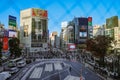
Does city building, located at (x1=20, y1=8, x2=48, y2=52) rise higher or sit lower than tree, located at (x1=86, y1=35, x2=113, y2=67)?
higher

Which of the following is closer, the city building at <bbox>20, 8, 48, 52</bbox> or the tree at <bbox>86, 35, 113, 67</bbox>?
the tree at <bbox>86, 35, 113, 67</bbox>

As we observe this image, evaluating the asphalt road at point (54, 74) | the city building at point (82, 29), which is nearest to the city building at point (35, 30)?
the city building at point (82, 29)

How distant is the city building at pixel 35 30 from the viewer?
10150 centimetres

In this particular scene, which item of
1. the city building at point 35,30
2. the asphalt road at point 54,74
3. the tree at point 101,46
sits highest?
the city building at point 35,30

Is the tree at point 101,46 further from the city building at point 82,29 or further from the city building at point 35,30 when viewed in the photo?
the city building at point 82,29

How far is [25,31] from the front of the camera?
106500 mm

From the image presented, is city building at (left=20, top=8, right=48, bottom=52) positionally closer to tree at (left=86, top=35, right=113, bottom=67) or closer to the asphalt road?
the asphalt road

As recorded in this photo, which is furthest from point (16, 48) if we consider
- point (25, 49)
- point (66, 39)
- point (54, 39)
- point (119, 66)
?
point (54, 39)

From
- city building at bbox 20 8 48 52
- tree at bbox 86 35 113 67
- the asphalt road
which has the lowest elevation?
the asphalt road

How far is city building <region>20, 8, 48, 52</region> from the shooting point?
101500 millimetres

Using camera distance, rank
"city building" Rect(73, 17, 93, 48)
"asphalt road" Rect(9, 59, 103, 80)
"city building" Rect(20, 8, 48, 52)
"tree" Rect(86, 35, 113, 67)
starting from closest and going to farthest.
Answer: "asphalt road" Rect(9, 59, 103, 80)
"tree" Rect(86, 35, 113, 67)
"city building" Rect(20, 8, 48, 52)
"city building" Rect(73, 17, 93, 48)

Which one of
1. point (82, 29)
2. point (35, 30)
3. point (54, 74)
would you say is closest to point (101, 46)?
point (54, 74)

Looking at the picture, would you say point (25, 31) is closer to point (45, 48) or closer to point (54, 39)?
point (45, 48)

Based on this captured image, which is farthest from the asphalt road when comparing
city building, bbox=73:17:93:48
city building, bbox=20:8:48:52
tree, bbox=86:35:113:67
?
city building, bbox=73:17:93:48
